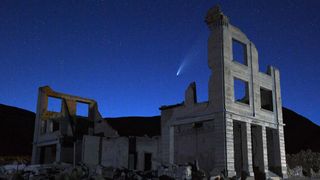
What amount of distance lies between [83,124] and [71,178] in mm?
16898

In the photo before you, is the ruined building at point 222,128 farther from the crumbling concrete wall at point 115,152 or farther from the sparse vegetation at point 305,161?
the sparse vegetation at point 305,161

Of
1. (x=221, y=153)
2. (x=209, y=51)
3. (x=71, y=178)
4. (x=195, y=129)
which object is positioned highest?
(x=209, y=51)

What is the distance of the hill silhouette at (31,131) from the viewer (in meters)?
75.5

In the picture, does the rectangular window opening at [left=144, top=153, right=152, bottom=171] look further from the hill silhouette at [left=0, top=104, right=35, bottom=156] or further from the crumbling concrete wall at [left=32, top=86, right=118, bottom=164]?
the hill silhouette at [left=0, top=104, right=35, bottom=156]

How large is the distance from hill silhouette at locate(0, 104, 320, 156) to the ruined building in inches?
1897

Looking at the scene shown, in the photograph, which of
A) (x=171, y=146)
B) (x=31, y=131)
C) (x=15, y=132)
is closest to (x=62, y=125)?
(x=171, y=146)

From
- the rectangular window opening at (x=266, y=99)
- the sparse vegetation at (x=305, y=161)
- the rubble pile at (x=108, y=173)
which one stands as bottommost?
the rubble pile at (x=108, y=173)

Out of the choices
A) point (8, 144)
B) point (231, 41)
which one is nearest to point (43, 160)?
point (231, 41)

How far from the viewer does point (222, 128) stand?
21281mm

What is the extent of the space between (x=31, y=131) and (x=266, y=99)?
225ft

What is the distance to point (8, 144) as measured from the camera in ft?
251

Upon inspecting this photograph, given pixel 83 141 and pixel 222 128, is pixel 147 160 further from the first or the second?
pixel 222 128

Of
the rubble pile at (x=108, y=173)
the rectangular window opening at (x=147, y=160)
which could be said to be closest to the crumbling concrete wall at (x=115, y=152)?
the rectangular window opening at (x=147, y=160)

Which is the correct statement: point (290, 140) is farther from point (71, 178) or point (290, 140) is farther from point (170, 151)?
point (71, 178)
